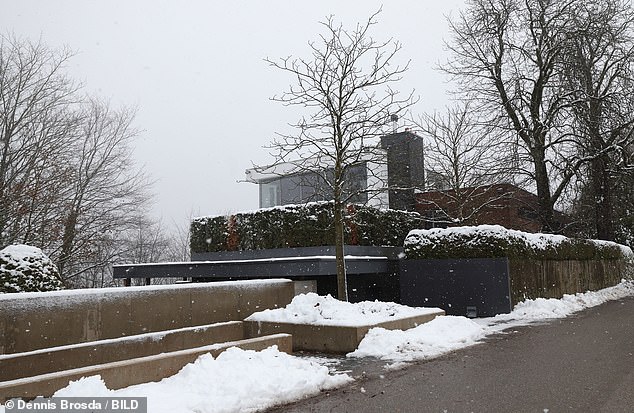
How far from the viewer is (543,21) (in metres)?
24.0

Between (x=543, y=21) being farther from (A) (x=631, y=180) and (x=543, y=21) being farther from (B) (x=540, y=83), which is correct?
(A) (x=631, y=180)

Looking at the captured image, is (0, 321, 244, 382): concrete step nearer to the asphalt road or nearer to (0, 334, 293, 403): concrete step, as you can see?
(0, 334, 293, 403): concrete step

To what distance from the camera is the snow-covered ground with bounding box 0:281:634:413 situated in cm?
566

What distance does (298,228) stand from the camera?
16.5 metres

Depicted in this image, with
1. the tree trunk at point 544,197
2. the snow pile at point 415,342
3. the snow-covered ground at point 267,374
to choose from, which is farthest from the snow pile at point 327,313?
the tree trunk at point 544,197

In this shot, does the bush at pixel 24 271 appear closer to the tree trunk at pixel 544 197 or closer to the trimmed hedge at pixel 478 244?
the trimmed hedge at pixel 478 244

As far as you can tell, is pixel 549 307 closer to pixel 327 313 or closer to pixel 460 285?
pixel 460 285

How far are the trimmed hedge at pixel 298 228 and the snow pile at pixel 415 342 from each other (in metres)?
5.65

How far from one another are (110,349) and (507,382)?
5.30 m

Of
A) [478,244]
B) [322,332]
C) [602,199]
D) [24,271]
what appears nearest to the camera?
[24,271]

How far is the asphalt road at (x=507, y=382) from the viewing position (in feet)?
19.2

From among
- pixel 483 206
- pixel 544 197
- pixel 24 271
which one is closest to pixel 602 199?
pixel 544 197

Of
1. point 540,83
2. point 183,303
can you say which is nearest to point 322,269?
point 183,303

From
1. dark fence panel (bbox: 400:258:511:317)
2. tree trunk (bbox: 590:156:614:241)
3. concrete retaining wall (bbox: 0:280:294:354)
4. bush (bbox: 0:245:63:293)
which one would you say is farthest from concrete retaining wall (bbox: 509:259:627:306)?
bush (bbox: 0:245:63:293)
